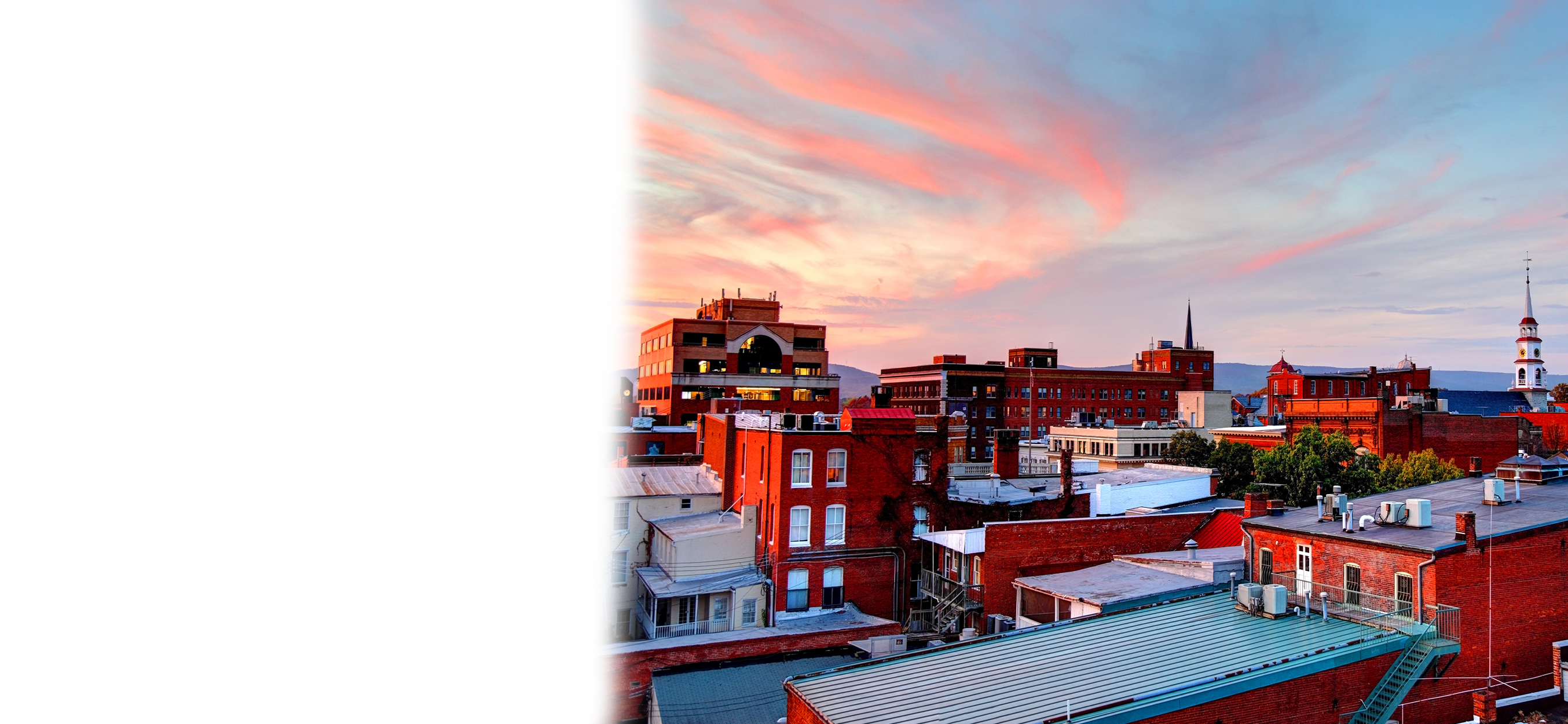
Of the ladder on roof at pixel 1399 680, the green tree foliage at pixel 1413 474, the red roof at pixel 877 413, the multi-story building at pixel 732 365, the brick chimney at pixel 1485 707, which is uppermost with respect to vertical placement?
the multi-story building at pixel 732 365

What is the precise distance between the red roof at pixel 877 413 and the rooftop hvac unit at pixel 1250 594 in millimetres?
10357

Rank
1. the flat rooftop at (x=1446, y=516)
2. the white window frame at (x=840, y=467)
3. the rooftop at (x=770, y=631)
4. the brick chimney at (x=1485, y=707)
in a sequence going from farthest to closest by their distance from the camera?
the white window frame at (x=840, y=467)
the rooftop at (x=770, y=631)
the flat rooftop at (x=1446, y=516)
the brick chimney at (x=1485, y=707)

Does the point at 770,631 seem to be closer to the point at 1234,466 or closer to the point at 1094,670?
the point at 1094,670

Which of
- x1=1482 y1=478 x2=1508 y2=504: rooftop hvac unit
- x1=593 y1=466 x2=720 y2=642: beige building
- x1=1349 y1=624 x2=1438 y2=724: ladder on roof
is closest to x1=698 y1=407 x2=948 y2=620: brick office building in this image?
x1=593 y1=466 x2=720 y2=642: beige building

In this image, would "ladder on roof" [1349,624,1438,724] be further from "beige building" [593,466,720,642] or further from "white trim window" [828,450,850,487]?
"beige building" [593,466,720,642]

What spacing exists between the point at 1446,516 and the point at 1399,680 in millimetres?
5771

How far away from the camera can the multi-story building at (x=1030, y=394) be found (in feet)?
239

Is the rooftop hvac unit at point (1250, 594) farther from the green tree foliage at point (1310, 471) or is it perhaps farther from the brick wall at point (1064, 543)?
the green tree foliage at point (1310, 471)

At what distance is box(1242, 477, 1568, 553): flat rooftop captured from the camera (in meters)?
13.9

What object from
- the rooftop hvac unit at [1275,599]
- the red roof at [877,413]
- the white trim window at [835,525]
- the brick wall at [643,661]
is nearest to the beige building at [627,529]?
the white trim window at [835,525]

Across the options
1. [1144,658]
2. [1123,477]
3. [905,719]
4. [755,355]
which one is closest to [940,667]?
[905,719]

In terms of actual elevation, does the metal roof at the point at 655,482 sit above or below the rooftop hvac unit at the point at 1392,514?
below

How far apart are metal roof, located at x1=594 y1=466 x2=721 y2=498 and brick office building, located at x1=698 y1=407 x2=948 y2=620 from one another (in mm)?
2425

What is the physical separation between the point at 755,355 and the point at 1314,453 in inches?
1429
